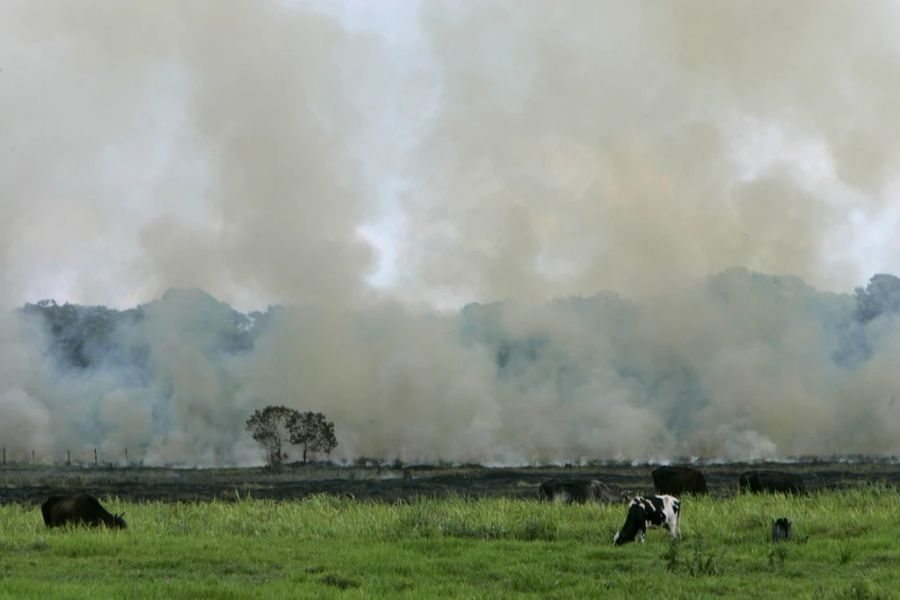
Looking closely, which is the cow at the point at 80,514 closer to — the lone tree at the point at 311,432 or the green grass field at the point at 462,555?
the green grass field at the point at 462,555

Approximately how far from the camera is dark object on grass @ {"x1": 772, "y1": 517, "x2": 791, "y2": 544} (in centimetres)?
2548

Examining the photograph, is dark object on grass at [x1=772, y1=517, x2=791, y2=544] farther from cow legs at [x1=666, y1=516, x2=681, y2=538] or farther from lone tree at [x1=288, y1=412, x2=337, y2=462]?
lone tree at [x1=288, y1=412, x2=337, y2=462]

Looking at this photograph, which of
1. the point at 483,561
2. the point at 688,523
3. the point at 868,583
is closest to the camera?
Answer: the point at 868,583

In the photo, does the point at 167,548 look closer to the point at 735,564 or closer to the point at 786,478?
the point at 735,564

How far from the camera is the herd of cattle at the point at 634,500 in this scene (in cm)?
2678

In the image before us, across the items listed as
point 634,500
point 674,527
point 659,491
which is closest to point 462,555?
point 634,500

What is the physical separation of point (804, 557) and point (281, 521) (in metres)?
16.5

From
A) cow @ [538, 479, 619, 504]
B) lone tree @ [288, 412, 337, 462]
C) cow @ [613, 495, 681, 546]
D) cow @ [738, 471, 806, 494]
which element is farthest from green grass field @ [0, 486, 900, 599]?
lone tree @ [288, 412, 337, 462]

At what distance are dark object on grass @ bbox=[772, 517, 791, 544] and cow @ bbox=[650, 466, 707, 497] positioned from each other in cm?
2765

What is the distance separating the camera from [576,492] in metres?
47.5

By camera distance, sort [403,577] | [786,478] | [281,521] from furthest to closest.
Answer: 1. [786,478]
2. [281,521]
3. [403,577]

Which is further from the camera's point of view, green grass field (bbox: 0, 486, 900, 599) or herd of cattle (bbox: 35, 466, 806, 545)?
herd of cattle (bbox: 35, 466, 806, 545)

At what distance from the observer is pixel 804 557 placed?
23000mm

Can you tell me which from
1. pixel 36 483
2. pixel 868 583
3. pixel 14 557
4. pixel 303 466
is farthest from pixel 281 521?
pixel 303 466
